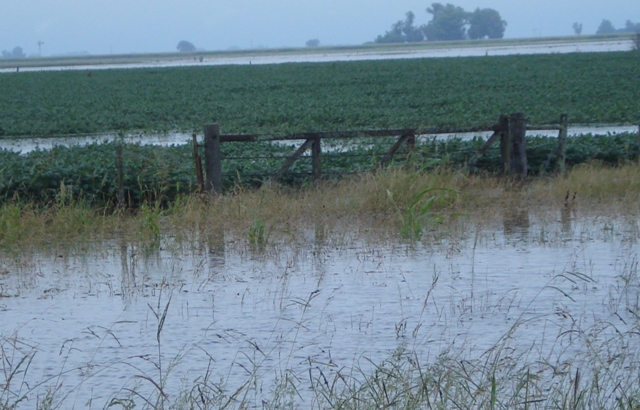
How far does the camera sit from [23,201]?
13367 mm

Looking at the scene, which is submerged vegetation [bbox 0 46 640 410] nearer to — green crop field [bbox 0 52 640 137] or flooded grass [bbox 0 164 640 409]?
flooded grass [bbox 0 164 640 409]

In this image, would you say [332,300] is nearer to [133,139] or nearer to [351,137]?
[351,137]

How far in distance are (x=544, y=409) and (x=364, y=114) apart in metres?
27.8

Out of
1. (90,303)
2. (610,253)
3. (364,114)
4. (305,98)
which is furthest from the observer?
(305,98)

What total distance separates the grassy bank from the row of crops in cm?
37

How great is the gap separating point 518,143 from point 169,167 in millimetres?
5714

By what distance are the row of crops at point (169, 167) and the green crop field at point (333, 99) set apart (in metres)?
6.13

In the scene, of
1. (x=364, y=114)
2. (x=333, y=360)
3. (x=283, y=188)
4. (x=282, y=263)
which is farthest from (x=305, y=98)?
(x=333, y=360)

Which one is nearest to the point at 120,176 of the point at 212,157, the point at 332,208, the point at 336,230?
the point at 212,157

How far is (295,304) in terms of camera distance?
7531 mm

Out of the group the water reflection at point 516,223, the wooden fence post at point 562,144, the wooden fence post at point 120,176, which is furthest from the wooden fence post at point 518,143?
the wooden fence post at point 120,176

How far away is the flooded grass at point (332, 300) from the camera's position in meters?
5.30

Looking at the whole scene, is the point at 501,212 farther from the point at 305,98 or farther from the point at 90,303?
the point at 305,98

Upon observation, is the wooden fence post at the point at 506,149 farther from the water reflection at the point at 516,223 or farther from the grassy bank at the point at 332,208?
the water reflection at the point at 516,223
